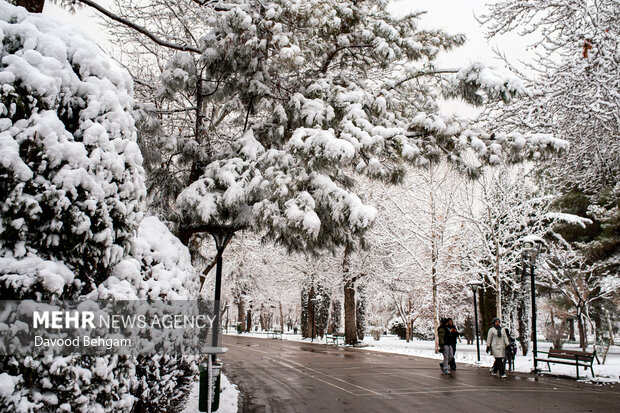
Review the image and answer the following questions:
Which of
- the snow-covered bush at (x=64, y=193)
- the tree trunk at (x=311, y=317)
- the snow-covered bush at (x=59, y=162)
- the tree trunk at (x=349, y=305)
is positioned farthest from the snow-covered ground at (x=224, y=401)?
the tree trunk at (x=311, y=317)

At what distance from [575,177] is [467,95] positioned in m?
4.07

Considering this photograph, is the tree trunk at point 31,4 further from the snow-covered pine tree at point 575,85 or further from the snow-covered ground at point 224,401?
the snow-covered pine tree at point 575,85

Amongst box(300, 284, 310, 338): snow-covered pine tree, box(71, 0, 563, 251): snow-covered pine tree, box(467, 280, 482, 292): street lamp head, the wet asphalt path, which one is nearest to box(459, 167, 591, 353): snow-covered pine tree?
box(467, 280, 482, 292): street lamp head

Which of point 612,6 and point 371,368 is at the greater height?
point 612,6

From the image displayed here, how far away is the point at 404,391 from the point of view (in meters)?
10.2

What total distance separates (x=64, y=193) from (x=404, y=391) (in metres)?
8.90

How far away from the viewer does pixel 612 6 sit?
9.21m

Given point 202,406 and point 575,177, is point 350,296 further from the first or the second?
point 202,406

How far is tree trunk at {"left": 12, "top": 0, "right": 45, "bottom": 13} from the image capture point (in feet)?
A: 18.8

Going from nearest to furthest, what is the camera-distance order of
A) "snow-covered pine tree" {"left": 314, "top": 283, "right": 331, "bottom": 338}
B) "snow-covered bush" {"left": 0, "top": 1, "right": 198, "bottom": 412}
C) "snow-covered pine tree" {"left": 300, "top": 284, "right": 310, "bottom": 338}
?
"snow-covered bush" {"left": 0, "top": 1, "right": 198, "bottom": 412}, "snow-covered pine tree" {"left": 314, "top": 283, "right": 331, "bottom": 338}, "snow-covered pine tree" {"left": 300, "top": 284, "right": 310, "bottom": 338}

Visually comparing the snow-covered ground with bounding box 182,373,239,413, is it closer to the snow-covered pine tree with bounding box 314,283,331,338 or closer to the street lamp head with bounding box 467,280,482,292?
the street lamp head with bounding box 467,280,482,292

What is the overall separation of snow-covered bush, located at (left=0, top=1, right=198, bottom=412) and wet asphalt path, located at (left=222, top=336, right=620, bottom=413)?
16.0 ft

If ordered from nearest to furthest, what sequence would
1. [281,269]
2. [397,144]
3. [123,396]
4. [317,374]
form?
1. [123,396]
2. [397,144]
3. [317,374]
4. [281,269]

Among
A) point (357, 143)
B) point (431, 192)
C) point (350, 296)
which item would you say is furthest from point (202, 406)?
point (350, 296)
